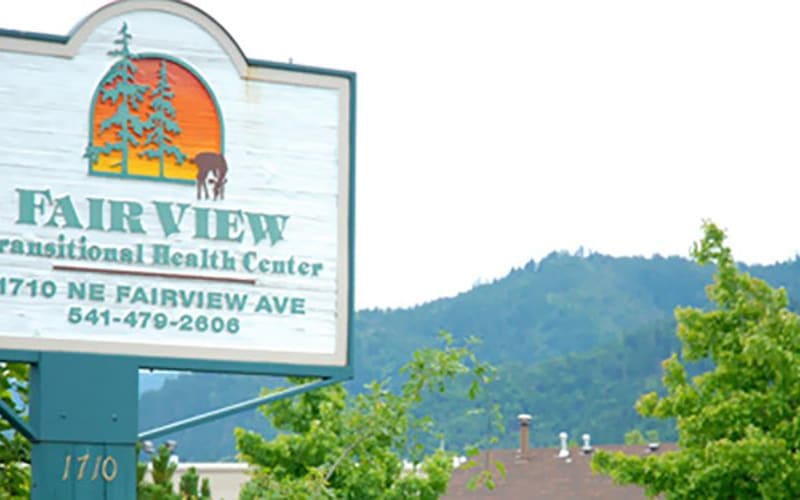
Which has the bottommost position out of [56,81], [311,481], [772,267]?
[311,481]

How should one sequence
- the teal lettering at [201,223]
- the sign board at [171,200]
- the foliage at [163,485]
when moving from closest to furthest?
the sign board at [171,200], the teal lettering at [201,223], the foliage at [163,485]

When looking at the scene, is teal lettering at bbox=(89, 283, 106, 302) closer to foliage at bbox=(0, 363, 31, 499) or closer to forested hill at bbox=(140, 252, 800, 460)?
foliage at bbox=(0, 363, 31, 499)

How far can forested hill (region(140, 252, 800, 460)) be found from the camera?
123 meters

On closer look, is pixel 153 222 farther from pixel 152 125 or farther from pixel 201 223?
pixel 152 125

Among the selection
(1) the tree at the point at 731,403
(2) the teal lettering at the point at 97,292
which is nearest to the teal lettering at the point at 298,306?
(2) the teal lettering at the point at 97,292

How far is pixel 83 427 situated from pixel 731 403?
15631 millimetres

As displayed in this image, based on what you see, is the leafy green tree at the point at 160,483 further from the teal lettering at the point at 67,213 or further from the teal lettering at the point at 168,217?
the teal lettering at the point at 67,213

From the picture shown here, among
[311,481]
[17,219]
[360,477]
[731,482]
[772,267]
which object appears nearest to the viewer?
[17,219]

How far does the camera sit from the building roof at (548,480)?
149 ft

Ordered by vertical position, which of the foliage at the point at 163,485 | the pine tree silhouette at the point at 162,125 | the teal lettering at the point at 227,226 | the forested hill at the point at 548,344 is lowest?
the foliage at the point at 163,485

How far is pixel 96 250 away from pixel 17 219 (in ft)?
1.75

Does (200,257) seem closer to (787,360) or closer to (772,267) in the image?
(787,360)

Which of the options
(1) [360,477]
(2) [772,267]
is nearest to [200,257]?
(1) [360,477]

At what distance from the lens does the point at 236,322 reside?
12.5 meters
